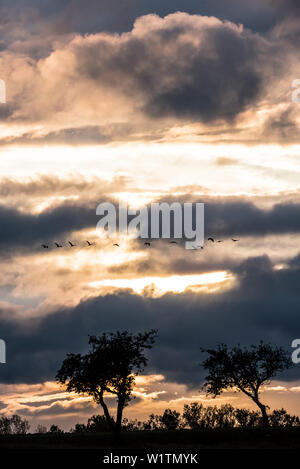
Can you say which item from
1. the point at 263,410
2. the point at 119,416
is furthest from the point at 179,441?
the point at 263,410

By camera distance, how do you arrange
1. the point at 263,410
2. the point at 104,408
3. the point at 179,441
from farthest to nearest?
1. the point at 263,410
2. the point at 104,408
3. the point at 179,441

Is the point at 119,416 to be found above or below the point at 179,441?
above

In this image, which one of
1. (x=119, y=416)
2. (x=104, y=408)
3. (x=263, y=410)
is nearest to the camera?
(x=119, y=416)

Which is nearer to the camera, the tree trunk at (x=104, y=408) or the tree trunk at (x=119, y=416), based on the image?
the tree trunk at (x=119, y=416)

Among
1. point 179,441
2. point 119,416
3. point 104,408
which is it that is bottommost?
point 179,441

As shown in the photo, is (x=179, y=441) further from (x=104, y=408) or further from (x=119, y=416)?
(x=104, y=408)

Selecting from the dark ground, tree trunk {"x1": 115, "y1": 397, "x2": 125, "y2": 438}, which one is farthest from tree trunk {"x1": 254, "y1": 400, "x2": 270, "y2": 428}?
tree trunk {"x1": 115, "y1": 397, "x2": 125, "y2": 438}

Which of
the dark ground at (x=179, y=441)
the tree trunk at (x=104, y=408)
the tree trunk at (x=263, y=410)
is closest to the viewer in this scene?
the dark ground at (x=179, y=441)

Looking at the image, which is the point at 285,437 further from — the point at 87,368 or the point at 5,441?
the point at 5,441

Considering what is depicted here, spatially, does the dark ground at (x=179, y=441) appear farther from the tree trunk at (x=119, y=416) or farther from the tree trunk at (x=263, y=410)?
the tree trunk at (x=263, y=410)

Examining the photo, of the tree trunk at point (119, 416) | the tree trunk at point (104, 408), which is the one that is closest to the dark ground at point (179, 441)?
the tree trunk at point (119, 416)
